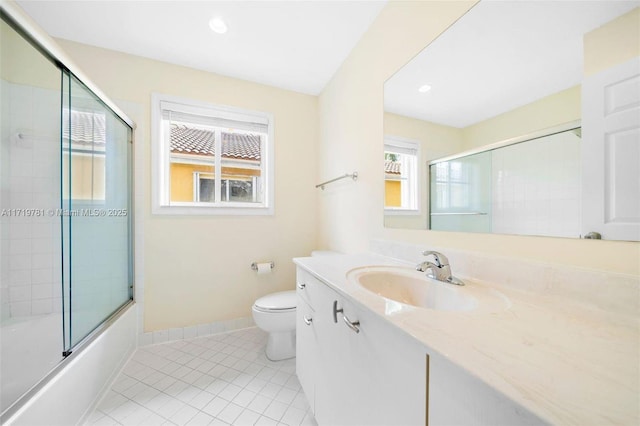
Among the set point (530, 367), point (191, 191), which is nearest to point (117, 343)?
point (191, 191)

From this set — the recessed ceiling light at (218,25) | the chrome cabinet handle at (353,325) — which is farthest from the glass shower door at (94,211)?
the chrome cabinet handle at (353,325)

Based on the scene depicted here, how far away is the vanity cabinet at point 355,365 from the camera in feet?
1.67

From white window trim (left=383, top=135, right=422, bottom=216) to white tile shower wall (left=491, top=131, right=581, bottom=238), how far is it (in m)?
0.37

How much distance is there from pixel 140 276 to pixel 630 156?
259cm

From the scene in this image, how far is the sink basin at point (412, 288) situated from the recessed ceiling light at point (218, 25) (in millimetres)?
1778

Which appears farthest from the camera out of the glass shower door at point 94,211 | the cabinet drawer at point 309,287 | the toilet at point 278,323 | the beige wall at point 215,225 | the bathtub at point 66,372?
the beige wall at point 215,225

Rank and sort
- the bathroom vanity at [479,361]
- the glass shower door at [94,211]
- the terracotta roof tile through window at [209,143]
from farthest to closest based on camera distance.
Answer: the terracotta roof tile through window at [209,143], the glass shower door at [94,211], the bathroom vanity at [479,361]

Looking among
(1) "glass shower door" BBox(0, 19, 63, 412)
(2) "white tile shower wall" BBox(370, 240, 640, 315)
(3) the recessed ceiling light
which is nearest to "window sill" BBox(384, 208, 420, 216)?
(2) "white tile shower wall" BBox(370, 240, 640, 315)

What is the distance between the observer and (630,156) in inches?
21.9

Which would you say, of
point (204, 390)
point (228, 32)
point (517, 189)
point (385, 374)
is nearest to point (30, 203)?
→ point (204, 390)

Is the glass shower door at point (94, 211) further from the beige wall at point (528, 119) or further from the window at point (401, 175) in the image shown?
the beige wall at point (528, 119)

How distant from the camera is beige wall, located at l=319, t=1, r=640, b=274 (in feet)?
2.23

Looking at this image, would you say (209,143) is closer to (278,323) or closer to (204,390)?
(278,323)

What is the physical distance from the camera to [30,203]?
1387 mm
